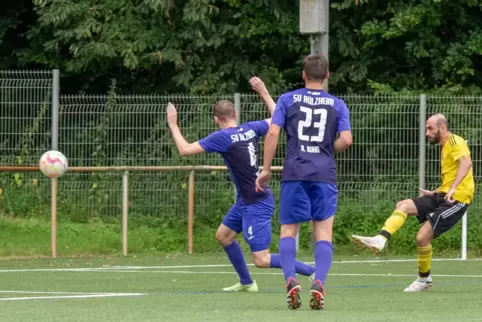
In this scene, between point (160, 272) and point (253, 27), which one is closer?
point (160, 272)

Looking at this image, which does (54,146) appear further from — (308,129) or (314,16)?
(308,129)

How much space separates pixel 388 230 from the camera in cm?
1227

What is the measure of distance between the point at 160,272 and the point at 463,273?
342 cm

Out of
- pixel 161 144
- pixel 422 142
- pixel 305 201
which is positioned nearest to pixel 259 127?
pixel 305 201

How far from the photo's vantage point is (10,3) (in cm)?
2633

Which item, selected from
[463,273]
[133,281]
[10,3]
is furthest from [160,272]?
[10,3]

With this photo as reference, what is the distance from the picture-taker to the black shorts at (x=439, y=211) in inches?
508

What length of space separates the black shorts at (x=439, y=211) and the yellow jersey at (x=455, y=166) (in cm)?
9

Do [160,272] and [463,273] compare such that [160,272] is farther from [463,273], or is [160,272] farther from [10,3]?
[10,3]

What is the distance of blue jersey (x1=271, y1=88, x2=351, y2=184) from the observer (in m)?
10.1

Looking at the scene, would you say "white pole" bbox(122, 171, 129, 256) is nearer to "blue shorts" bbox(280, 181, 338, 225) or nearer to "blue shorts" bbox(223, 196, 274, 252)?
"blue shorts" bbox(223, 196, 274, 252)

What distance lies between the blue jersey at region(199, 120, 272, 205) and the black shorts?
165 cm

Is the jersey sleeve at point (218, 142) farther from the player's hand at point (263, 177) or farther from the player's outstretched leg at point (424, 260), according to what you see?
the player's outstretched leg at point (424, 260)

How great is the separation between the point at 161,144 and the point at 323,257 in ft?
35.4
